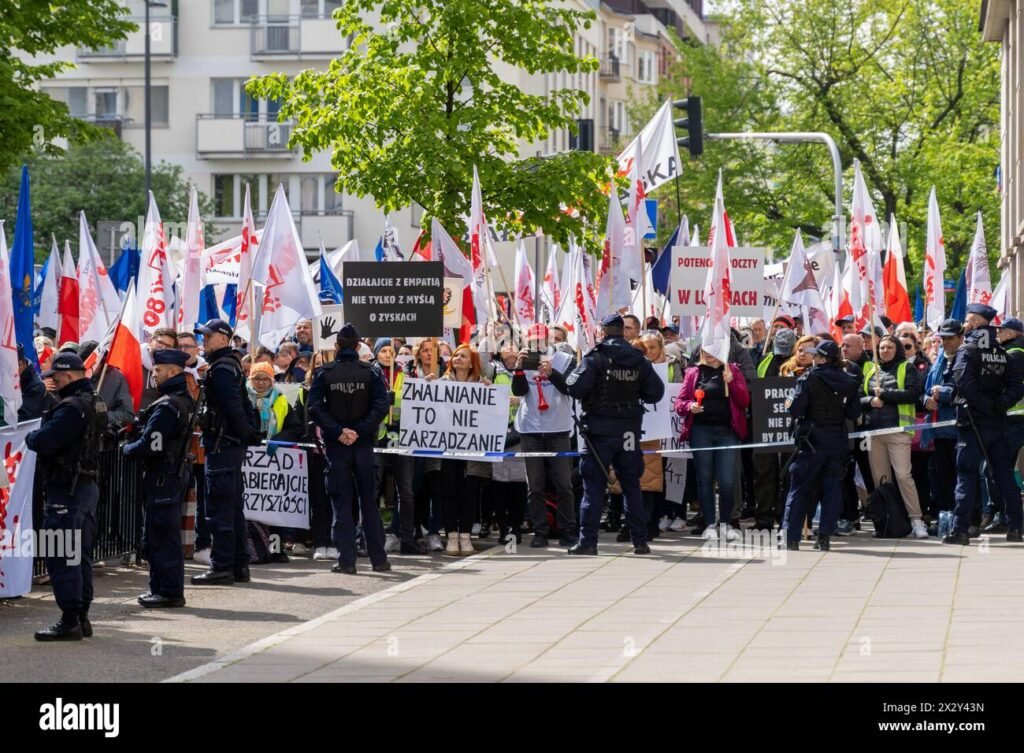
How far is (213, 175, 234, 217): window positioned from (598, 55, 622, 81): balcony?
32639 mm

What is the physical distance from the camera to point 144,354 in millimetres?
17828

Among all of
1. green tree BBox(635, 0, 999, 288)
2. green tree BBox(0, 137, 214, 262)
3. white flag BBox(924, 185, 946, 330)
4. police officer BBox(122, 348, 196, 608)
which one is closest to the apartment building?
green tree BBox(0, 137, 214, 262)

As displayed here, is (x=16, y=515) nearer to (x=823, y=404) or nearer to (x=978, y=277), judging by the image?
(x=823, y=404)

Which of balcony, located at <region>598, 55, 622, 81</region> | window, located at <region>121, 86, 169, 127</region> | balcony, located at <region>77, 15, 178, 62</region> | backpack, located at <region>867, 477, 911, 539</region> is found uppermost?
balcony, located at <region>598, 55, 622, 81</region>

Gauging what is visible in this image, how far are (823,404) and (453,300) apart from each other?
15.0ft

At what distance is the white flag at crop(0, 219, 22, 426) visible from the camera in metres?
13.0

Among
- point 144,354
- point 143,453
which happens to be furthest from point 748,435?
point 143,453

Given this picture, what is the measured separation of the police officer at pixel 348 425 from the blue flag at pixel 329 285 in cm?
1066

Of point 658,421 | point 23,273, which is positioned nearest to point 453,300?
point 658,421

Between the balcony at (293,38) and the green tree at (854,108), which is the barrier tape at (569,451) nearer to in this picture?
the green tree at (854,108)

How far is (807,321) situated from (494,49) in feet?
18.9

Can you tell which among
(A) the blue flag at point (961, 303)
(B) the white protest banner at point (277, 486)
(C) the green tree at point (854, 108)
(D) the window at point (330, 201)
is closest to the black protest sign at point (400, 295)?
(B) the white protest banner at point (277, 486)

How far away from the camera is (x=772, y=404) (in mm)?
17906

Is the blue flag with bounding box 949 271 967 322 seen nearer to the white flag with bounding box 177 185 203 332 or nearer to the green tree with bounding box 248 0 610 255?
the green tree with bounding box 248 0 610 255
